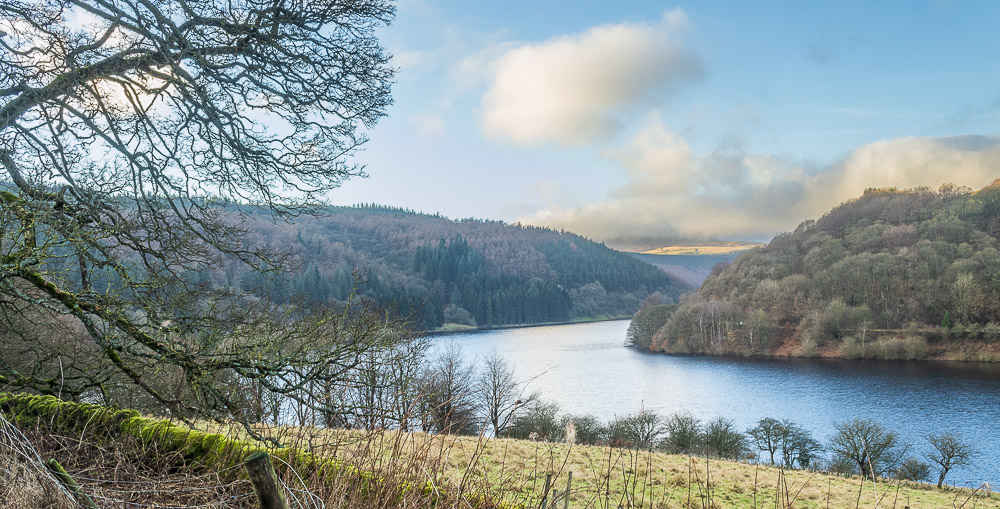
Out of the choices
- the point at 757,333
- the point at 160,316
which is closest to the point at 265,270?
the point at 160,316

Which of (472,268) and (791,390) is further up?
(472,268)

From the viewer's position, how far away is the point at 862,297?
68.7 meters

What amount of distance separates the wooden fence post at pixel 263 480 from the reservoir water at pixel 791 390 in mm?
23043

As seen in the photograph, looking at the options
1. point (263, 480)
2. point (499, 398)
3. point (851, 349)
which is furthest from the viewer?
point (851, 349)

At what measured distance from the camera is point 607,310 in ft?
420

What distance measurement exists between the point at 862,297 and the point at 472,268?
71.9 m

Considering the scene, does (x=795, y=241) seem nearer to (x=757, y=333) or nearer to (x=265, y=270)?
(x=757, y=333)

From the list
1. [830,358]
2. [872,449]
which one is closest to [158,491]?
[872,449]

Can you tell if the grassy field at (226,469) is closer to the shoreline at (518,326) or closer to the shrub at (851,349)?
the shrub at (851,349)

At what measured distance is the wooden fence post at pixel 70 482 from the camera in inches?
74.8

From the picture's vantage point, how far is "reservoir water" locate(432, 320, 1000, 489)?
32.0 meters

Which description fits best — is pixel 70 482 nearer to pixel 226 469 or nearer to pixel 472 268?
pixel 226 469

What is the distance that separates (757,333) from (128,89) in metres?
68.6

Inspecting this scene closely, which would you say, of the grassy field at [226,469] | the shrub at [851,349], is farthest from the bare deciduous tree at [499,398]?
the shrub at [851,349]
